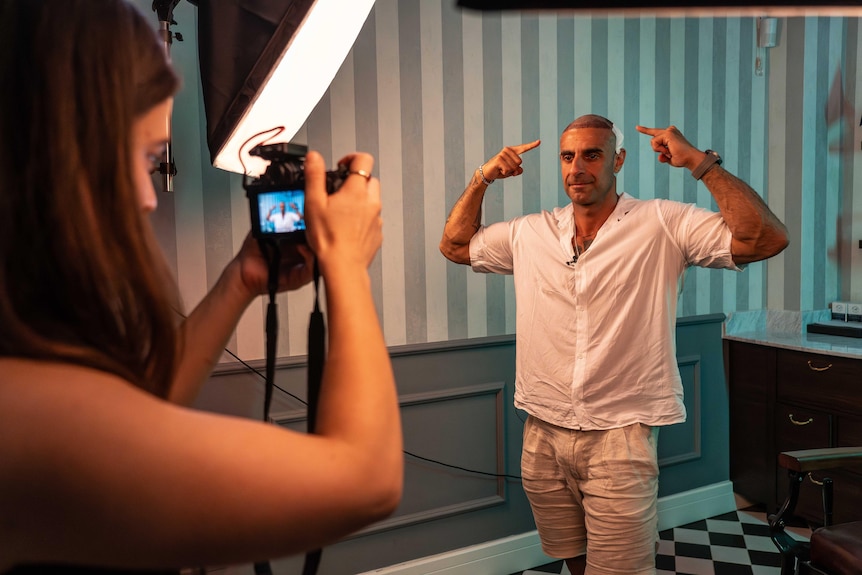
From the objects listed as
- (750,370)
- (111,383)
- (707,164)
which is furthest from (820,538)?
(111,383)

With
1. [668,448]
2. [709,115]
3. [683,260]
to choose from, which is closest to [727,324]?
[668,448]

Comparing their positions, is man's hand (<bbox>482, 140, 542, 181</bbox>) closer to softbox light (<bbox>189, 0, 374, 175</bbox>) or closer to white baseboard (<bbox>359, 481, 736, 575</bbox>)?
softbox light (<bbox>189, 0, 374, 175</bbox>)

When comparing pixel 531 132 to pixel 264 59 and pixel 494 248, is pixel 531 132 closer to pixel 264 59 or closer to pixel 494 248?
pixel 494 248

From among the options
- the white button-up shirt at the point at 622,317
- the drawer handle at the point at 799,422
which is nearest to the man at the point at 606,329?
the white button-up shirt at the point at 622,317

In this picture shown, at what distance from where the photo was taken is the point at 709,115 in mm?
3176

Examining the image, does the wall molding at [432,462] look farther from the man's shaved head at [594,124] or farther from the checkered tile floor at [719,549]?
the man's shaved head at [594,124]

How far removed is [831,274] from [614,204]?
205 centimetres

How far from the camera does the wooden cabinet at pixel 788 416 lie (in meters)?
2.69

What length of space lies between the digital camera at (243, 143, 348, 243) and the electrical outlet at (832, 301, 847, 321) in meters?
3.32

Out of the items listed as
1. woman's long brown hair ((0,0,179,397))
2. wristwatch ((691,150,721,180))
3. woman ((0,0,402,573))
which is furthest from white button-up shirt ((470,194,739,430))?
woman's long brown hair ((0,0,179,397))

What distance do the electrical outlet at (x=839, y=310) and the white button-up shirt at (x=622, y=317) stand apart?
1.82 m

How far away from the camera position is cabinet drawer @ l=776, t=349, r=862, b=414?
2674 millimetres

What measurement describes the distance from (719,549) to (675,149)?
6.01 feet

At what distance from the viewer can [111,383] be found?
0.53m
